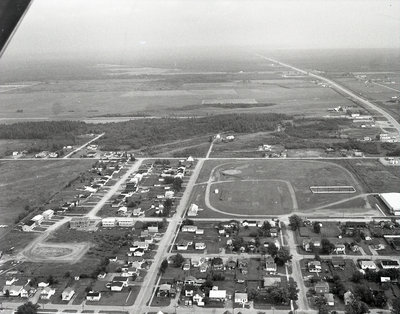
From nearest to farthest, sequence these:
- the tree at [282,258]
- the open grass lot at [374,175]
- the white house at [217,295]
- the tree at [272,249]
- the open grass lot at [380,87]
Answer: the white house at [217,295] → the tree at [282,258] → the tree at [272,249] → the open grass lot at [374,175] → the open grass lot at [380,87]

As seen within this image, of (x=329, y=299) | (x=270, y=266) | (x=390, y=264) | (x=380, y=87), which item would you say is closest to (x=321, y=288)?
(x=329, y=299)

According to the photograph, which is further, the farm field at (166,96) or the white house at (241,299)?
the farm field at (166,96)

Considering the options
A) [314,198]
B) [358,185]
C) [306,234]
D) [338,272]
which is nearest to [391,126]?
[358,185]

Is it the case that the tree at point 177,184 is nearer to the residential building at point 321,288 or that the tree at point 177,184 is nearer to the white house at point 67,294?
the white house at point 67,294

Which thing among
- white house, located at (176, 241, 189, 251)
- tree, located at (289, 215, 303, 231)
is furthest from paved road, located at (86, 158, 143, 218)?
tree, located at (289, 215, 303, 231)

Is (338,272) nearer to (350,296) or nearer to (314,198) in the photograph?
(350,296)

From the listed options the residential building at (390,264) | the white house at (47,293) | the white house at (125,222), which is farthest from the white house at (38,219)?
the residential building at (390,264)

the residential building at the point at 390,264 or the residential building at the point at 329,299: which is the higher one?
the residential building at the point at 390,264
